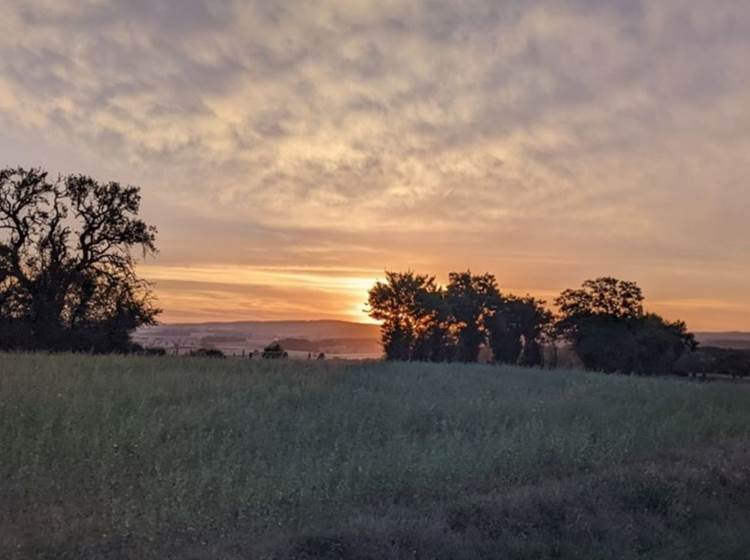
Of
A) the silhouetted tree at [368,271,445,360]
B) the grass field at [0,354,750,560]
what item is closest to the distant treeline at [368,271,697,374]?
the silhouetted tree at [368,271,445,360]

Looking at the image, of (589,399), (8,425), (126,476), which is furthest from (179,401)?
(589,399)

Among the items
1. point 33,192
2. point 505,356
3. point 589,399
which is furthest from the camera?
point 505,356

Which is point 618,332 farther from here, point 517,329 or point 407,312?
point 407,312

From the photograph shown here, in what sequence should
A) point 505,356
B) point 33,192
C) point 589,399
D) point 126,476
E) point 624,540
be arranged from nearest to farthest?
1. point 624,540
2. point 126,476
3. point 589,399
4. point 33,192
5. point 505,356

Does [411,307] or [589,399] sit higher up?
[411,307]

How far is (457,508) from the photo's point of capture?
9.41 meters

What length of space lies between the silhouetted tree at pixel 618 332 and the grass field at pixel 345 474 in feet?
142

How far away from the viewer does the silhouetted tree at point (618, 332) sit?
62250mm

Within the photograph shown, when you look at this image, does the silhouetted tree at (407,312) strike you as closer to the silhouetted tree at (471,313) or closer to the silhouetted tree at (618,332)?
the silhouetted tree at (471,313)

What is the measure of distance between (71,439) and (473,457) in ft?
20.5

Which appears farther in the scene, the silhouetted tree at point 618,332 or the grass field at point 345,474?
the silhouetted tree at point 618,332

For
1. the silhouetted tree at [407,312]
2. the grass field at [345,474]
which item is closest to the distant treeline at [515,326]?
the silhouetted tree at [407,312]

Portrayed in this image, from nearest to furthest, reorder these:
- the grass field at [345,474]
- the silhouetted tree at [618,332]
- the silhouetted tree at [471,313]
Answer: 1. the grass field at [345,474]
2. the silhouetted tree at [618,332]
3. the silhouetted tree at [471,313]

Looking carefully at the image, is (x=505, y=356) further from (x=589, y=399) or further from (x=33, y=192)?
(x=589, y=399)
